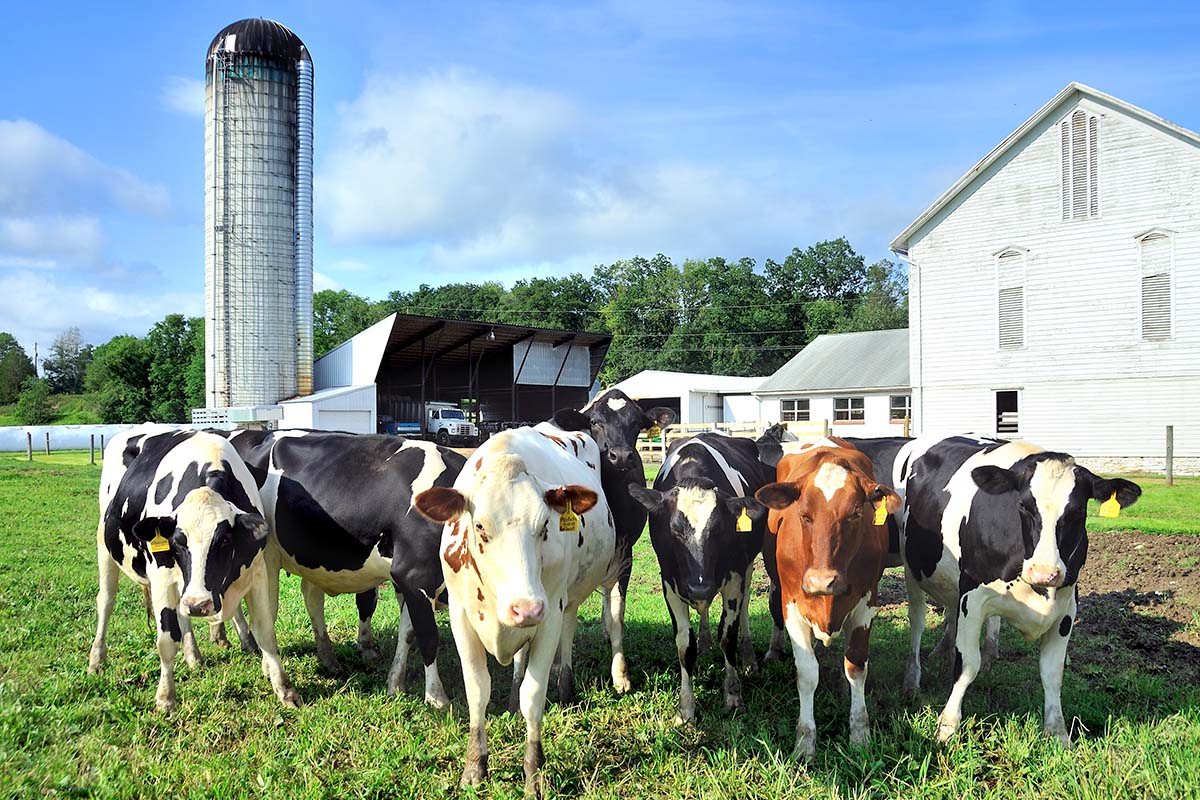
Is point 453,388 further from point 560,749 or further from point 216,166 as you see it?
point 560,749

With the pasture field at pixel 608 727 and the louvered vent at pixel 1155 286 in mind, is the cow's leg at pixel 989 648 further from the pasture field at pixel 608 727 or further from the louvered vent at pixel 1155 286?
the louvered vent at pixel 1155 286

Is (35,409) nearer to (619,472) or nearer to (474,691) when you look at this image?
(619,472)

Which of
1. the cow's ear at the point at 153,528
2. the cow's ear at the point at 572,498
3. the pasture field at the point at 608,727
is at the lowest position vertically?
the pasture field at the point at 608,727

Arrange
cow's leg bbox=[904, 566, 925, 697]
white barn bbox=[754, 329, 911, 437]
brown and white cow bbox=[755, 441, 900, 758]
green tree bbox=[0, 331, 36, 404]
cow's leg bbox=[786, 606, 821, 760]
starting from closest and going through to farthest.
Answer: cow's leg bbox=[786, 606, 821, 760], brown and white cow bbox=[755, 441, 900, 758], cow's leg bbox=[904, 566, 925, 697], white barn bbox=[754, 329, 911, 437], green tree bbox=[0, 331, 36, 404]

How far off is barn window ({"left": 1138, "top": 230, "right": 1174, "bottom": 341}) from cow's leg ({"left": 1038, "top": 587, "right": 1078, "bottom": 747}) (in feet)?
78.4

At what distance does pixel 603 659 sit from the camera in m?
6.85

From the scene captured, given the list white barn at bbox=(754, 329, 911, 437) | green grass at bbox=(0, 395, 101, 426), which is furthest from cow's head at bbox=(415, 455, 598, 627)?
green grass at bbox=(0, 395, 101, 426)

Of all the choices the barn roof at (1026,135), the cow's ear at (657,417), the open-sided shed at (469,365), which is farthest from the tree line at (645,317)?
the cow's ear at (657,417)

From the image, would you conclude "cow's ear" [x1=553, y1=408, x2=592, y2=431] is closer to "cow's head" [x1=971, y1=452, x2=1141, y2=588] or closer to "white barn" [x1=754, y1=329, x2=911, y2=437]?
"cow's head" [x1=971, y1=452, x2=1141, y2=588]

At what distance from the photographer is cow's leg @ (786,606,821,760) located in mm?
4922

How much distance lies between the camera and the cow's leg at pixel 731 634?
229 inches

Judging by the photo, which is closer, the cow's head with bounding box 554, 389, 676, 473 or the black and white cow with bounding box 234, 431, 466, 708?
the black and white cow with bounding box 234, 431, 466, 708

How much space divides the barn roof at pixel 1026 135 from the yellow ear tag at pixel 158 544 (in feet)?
88.4

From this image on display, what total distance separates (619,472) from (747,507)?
2.04m
